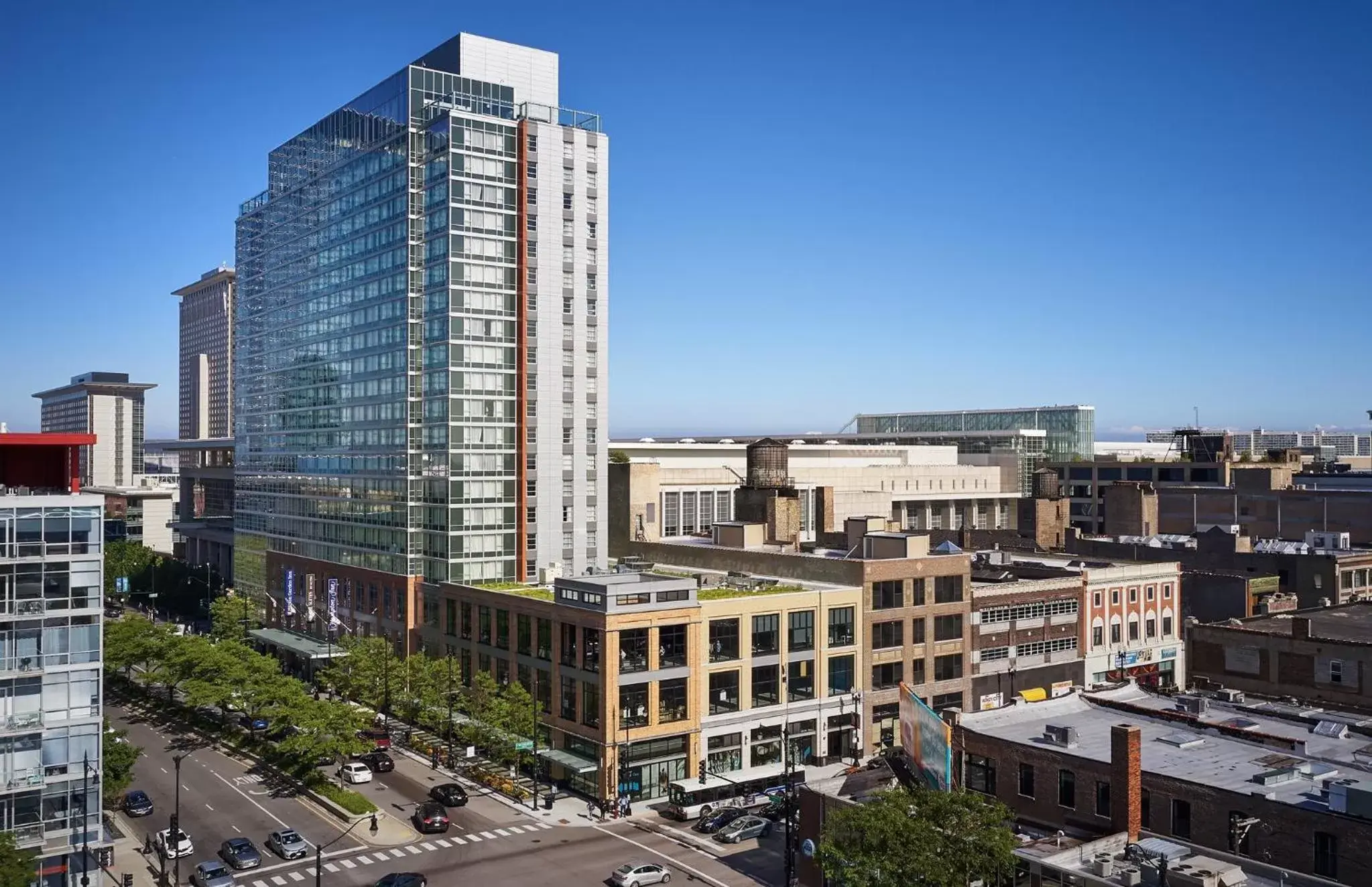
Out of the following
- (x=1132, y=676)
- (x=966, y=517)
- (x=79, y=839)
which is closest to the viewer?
(x=79, y=839)

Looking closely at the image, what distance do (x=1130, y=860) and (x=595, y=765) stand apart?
126 feet

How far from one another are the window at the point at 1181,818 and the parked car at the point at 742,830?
2659 centimetres

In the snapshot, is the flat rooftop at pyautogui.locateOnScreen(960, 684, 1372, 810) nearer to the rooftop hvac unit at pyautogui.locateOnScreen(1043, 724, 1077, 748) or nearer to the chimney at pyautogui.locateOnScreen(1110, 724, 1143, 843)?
the rooftop hvac unit at pyautogui.locateOnScreen(1043, 724, 1077, 748)

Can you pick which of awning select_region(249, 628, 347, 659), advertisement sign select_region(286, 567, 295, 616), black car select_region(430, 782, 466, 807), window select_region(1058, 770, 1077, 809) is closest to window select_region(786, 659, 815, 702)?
black car select_region(430, 782, 466, 807)

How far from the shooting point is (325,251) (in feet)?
397

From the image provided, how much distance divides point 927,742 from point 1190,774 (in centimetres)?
1098

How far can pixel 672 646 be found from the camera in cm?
7594

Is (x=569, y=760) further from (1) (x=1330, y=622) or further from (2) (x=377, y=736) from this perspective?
(1) (x=1330, y=622)

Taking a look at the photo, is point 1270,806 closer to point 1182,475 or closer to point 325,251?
point 325,251

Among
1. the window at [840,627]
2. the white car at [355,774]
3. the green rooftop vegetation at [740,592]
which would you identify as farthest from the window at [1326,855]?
the white car at [355,774]

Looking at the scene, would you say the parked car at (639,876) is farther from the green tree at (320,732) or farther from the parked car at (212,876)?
the green tree at (320,732)

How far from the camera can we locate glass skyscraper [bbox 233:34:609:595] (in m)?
100

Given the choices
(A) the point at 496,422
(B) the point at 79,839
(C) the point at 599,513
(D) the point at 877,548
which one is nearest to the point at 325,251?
(A) the point at 496,422

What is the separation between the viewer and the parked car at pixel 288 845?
6272 cm
